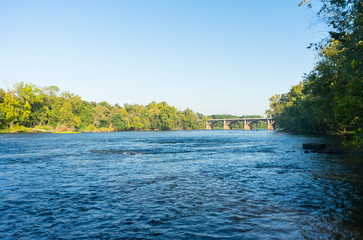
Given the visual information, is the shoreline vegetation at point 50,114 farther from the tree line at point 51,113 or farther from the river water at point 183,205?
the river water at point 183,205

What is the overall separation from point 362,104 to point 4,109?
422 feet

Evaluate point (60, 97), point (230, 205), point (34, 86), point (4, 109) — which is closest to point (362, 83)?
point (230, 205)

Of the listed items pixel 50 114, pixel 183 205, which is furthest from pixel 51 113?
pixel 183 205

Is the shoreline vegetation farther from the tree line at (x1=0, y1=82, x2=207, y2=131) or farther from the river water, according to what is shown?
the river water

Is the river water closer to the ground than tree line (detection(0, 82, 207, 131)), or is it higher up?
closer to the ground

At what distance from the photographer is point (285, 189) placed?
16.4m

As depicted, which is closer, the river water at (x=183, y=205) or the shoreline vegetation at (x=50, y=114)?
the river water at (x=183, y=205)

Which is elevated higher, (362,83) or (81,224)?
(362,83)

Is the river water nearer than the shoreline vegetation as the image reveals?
Yes

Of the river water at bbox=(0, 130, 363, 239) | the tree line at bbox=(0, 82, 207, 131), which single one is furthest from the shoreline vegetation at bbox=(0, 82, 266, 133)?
the river water at bbox=(0, 130, 363, 239)

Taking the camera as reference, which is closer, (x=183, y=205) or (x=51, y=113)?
(x=183, y=205)

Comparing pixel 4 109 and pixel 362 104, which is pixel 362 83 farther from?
pixel 4 109

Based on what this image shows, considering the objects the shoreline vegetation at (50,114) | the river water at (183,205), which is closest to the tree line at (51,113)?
the shoreline vegetation at (50,114)

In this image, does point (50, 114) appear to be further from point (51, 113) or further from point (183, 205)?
point (183, 205)
